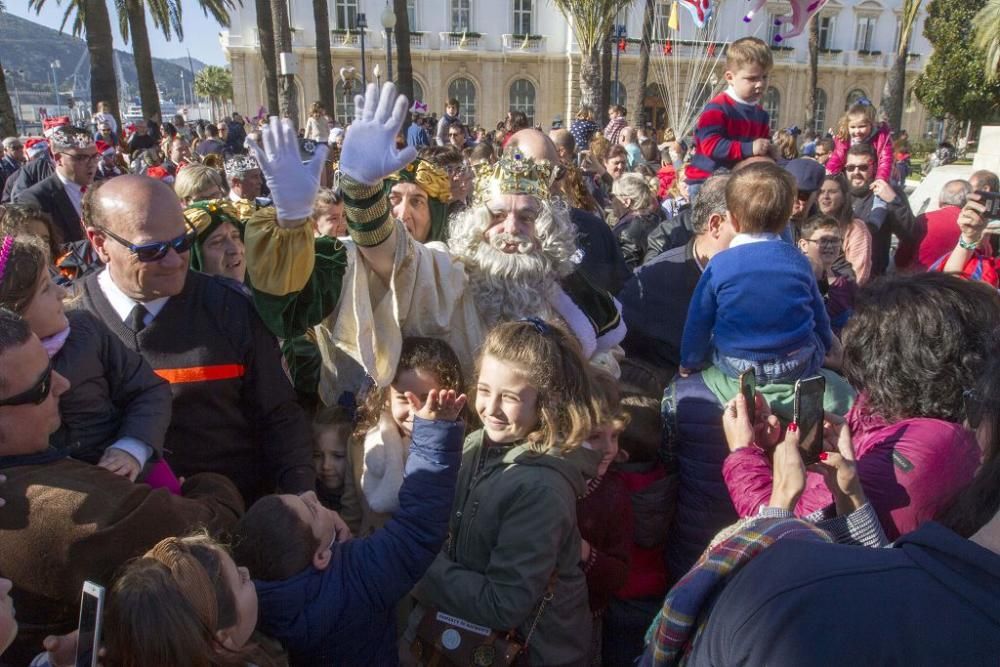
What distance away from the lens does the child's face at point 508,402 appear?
218cm

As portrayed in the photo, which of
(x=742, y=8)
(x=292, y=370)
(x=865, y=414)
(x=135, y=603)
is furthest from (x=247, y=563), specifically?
(x=742, y=8)

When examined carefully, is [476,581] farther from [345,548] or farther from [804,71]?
[804,71]

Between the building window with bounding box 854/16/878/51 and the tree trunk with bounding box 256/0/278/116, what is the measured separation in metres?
37.0

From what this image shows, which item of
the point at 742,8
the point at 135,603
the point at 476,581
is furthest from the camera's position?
the point at 742,8

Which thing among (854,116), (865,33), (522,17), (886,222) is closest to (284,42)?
(854,116)

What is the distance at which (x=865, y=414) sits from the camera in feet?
6.47

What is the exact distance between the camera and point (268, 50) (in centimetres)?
1541

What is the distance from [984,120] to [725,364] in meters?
27.6

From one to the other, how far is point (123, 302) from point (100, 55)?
17.0 metres

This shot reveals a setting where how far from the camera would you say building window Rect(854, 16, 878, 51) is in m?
40.2

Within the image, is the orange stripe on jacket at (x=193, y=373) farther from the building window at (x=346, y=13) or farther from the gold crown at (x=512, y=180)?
the building window at (x=346, y=13)

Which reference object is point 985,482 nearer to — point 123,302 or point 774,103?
point 123,302

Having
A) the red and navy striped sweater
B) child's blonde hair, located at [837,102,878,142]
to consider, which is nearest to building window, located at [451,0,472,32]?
child's blonde hair, located at [837,102,878,142]

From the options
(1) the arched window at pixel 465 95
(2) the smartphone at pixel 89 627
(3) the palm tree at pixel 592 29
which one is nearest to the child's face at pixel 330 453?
(2) the smartphone at pixel 89 627
